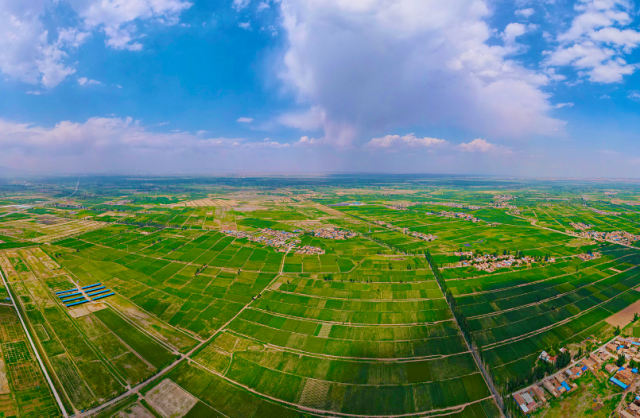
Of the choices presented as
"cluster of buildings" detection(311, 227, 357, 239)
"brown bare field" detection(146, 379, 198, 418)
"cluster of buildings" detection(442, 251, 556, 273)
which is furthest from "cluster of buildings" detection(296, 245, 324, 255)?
"brown bare field" detection(146, 379, 198, 418)

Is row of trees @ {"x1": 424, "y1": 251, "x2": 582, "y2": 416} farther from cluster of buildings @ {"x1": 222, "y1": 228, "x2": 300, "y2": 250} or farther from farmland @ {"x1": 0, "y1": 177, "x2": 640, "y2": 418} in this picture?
cluster of buildings @ {"x1": 222, "y1": 228, "x2": 300, "y2": 250}

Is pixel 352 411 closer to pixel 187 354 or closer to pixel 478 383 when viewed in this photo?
pixel 478 383

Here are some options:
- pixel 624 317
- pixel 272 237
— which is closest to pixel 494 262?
pixel 624 317

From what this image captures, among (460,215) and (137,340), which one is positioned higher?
(460,215)

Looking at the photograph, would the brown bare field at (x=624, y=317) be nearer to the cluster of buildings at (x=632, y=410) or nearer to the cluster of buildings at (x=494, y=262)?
the cluster of buildings at (x=632, y=410)

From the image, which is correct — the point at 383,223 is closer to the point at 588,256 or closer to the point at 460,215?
the point at 460,215

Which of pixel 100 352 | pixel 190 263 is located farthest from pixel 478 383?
pixel 190 263

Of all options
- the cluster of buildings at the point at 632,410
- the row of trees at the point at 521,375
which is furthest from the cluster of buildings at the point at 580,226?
the cluster of buildings at the point at 632,410
